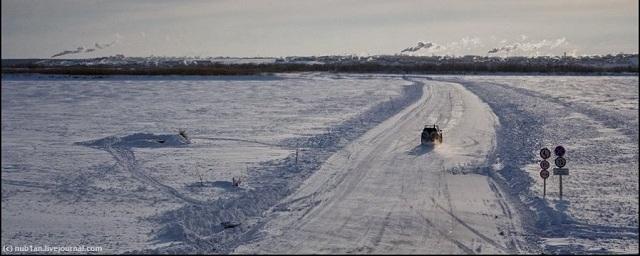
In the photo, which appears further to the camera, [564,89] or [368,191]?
[564,89]

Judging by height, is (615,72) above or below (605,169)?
above

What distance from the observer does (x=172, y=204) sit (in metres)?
15.4

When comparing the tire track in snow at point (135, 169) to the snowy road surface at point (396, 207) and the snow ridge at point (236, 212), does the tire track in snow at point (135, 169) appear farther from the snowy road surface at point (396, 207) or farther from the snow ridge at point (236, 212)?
the snowy road surface at point (396, 207)

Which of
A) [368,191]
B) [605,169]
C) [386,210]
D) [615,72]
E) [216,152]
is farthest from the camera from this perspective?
Result: [615,72]

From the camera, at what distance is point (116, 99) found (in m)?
49.2

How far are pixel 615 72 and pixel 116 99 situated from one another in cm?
6441

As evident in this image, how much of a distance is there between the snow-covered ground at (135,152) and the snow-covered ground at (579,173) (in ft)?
20.8

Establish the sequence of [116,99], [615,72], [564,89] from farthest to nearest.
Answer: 1. [615,72]
2. [564,89]
3. [116,99]

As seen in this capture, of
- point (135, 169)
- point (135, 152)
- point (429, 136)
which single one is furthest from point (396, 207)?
point (135, 152)

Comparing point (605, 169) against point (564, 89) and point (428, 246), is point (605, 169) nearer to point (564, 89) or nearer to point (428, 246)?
point (428, 246)

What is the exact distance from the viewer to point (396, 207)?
47.4 ft

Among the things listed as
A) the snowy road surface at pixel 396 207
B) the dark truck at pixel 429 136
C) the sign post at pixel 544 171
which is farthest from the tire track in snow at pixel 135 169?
the dark truck at pixel 429 136

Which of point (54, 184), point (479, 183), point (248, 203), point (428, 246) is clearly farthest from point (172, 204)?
point (479, 183)

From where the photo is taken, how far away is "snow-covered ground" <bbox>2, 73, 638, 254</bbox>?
12.4 metres
